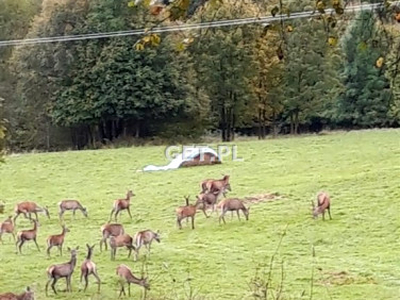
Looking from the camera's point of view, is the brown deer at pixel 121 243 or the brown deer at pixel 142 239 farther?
the brown deer at pixel 142 239

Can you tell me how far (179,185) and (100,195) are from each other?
1947mm

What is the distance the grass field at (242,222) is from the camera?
1020 centimetres

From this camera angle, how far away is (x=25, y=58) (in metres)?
35.8

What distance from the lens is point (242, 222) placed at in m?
14.8

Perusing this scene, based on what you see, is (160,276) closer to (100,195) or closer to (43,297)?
(43,297)

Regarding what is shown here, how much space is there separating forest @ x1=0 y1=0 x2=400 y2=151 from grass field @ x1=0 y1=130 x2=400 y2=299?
7821mm

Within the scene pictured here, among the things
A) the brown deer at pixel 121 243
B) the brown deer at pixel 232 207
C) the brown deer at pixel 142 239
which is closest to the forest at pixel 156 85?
the brown deer at pixel 232 207

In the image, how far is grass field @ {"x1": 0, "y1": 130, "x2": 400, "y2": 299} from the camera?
10.2 m

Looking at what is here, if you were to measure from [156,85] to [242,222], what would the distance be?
20.7 metres

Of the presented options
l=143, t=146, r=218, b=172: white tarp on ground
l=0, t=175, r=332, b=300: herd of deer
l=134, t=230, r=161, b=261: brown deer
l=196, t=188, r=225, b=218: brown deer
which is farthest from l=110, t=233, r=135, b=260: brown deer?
l=143, t=146, r=218, b=172: white tarp on ground

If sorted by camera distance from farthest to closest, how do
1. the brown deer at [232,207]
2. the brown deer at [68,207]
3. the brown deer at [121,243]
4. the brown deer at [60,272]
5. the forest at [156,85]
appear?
the forest at [156,85] < the brown deer at [68,207] < the brown deer at [232,207] < the brown deer at [121,243] < the brown deer at [60,272]

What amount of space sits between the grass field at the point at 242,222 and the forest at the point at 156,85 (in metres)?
7.82

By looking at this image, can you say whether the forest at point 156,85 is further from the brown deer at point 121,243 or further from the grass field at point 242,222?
the brown deer at point 121,243

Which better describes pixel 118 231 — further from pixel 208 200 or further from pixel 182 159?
pixel 182 159
